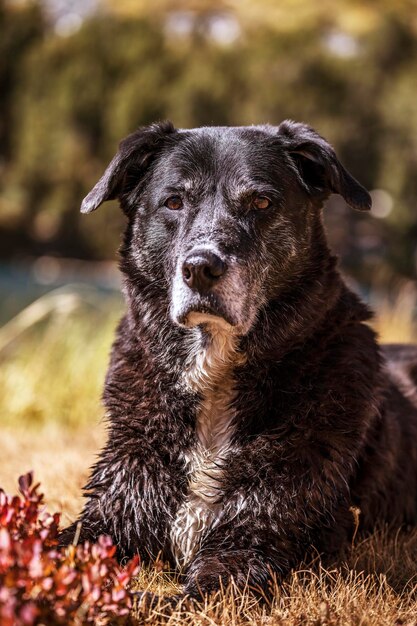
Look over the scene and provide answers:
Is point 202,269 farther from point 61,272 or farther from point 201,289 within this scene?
point 61,272

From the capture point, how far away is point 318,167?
3.48 meters

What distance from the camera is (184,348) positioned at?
331cm

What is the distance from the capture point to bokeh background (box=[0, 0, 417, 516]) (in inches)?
1332

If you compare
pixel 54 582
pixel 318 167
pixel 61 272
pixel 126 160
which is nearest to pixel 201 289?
pixel 126 160

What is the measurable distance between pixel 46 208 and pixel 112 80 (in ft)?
32.3

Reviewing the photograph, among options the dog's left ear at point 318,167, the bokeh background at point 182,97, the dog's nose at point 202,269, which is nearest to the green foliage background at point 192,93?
the bokeh background at point 182,97

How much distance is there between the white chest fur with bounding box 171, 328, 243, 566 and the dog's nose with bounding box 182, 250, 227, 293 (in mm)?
335

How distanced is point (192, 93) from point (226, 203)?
125 ft

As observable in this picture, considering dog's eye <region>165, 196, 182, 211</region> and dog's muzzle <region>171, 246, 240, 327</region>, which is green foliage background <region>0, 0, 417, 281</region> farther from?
dog's muzzle <region>171, 246, 240, 327</region>

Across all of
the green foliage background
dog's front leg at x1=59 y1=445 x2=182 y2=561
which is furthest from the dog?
the green foliage background

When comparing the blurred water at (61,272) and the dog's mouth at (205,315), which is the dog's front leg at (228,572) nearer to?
the dog's mouth at (205,315)

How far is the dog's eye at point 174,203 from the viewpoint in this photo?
3.34 meters

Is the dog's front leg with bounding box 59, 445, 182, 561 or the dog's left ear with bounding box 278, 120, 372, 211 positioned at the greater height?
the dog's left ear with bounding box 278, 120, 372, 211

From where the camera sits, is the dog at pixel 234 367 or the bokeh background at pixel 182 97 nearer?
the dog at pixel 234 367
